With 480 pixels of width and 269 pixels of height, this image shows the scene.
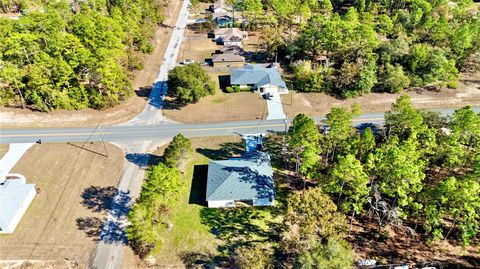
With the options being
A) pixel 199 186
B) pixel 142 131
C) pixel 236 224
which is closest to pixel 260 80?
pixel 142 131

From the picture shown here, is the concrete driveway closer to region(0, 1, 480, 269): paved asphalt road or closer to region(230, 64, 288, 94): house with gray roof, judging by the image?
region(0, 1, 480, 269): paved asphalt road

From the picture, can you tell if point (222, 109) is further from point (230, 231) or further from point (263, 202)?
point (230, 231)

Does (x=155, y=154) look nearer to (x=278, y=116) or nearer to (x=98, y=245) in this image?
(x=98, y=245)

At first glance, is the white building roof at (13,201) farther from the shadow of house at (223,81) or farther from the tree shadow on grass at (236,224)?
the shadow of house at (223,81)

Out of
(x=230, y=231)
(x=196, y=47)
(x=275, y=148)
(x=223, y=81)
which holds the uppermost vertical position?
(x=196, y=47)

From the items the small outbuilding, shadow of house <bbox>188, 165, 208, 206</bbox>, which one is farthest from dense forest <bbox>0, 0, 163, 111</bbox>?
shadow of house <bbox>188, 165, 208, 206</bbox>

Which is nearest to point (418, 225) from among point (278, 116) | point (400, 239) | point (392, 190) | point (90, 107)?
point (400, 239)
